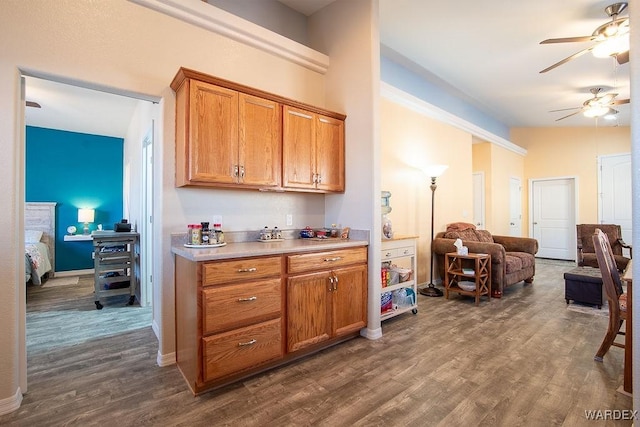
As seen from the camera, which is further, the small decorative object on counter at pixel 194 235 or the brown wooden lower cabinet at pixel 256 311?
the small decorative object on counter at pixel 194 235

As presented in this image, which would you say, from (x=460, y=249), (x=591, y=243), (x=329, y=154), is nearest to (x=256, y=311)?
(x=329, y=154)

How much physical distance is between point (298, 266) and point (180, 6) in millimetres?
2289

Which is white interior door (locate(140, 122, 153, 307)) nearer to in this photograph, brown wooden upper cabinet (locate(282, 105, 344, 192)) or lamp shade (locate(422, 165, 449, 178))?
brown wooden upper cabinet (locate(282, 105, 344, 192))

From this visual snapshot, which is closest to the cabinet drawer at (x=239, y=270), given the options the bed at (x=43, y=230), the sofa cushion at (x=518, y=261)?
the sofa cushion at (x=518, y=261)

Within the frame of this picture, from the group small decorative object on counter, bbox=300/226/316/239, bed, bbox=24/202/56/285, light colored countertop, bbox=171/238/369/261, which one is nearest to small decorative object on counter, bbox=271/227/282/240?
small decorative object on counter, bbox=300/226/316/239

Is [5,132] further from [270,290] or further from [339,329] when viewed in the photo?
[339,329]

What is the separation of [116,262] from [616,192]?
9.51 meters

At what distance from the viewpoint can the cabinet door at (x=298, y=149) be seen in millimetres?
2805

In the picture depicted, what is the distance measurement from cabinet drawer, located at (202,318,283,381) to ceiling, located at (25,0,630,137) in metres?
3.42

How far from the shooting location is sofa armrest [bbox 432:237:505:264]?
4.14 metres

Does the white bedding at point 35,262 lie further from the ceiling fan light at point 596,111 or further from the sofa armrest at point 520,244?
the ceiling fan light at point 596,111

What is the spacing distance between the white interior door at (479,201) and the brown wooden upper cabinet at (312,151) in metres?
4.75

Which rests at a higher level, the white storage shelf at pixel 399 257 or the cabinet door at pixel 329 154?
the cabinet door at pixel 329 154

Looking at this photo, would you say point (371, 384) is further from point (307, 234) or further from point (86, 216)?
point (86, 216)
